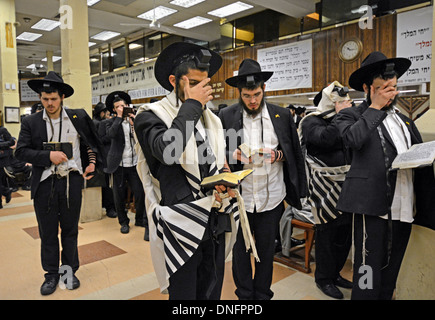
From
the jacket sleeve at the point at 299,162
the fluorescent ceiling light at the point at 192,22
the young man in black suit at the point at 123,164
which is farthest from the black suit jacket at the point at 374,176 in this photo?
the fluorescent ceiling light at the point at 192,22

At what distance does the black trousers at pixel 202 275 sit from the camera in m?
1.39

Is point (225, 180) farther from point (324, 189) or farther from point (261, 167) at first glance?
point (324, 189)

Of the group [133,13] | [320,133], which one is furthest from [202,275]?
[133,13]

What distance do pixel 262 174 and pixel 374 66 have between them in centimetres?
92

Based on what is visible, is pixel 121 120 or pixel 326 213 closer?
pixel 326 213

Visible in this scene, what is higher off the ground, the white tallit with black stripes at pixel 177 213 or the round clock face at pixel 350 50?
the round clock face at pixel 350 50

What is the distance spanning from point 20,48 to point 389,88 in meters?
13.9

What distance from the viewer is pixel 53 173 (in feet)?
8.27

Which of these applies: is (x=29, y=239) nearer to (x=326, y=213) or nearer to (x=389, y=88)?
(x=326, y=213)

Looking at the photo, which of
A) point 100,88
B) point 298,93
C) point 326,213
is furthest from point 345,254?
point 100,88

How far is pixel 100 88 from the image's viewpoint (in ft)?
41.3

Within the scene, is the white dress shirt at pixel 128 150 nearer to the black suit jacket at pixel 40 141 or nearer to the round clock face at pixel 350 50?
the black suit jacket at pixel 40 141

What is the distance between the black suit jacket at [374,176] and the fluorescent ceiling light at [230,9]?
6958 millimetres

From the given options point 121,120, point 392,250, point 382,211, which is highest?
point 121,120
